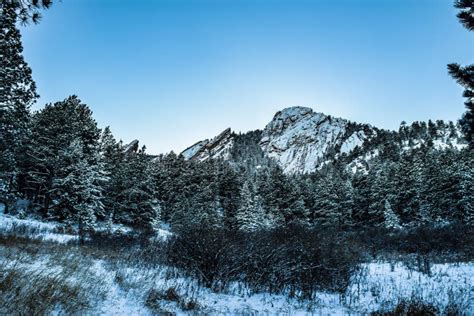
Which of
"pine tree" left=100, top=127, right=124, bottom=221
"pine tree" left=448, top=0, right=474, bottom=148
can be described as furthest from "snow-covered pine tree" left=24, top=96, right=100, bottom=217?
"pine tree" left=448, top=0, right=474, bottom=148

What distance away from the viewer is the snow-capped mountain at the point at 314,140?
91.2 meters

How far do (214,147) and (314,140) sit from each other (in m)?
50.4

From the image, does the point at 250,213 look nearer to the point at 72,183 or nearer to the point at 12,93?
the point at 72,183

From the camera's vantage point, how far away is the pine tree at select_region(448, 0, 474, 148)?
5.96 m

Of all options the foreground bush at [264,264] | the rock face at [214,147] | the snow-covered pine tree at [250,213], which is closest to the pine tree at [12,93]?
the foreground bush at [264,264]

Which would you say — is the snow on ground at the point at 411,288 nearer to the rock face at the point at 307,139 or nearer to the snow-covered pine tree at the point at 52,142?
the snow-covered pine tree at the point at 52,142

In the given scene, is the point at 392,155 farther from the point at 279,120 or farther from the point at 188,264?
the point at 279,120

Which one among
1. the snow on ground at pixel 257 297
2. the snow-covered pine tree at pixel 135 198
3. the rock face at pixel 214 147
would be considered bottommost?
the snow on ground at pixel 257 297

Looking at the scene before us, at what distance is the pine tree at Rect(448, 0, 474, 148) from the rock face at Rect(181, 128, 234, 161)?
130m

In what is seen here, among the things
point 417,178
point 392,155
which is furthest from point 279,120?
point 417,178

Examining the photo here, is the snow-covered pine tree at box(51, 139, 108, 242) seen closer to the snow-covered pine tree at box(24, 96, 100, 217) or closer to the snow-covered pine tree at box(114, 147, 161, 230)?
the snow-covered pine tree at box(24, 96, 100, 217)

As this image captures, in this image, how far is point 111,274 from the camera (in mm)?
6918

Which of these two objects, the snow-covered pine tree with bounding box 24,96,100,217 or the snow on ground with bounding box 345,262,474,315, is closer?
the snow on ground with bounding box 345,262,474,315

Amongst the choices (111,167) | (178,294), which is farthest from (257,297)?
(111,167)
